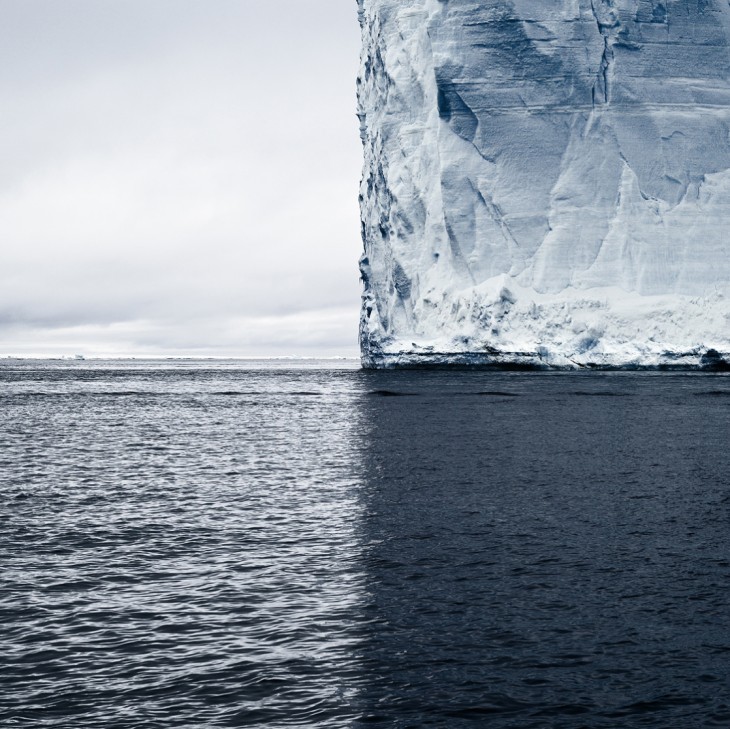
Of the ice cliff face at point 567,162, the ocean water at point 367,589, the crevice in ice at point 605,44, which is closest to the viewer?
the ocean water at point 367,589

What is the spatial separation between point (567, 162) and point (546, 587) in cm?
5315

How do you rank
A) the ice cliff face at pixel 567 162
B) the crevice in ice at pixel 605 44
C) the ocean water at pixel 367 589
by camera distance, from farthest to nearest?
1. the crevice in ice at pixel 605 44
2. the ice cliff face at pixel 567 162
3. the ocean water at pixel 367 589

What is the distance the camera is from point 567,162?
190 feet

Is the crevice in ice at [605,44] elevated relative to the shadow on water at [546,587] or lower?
elevated

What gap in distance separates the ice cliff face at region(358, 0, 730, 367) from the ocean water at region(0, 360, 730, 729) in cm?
3960

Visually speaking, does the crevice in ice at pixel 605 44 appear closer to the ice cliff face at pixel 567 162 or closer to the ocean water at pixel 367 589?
the ice cliff face at pixel 567 162

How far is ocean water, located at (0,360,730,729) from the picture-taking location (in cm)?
541

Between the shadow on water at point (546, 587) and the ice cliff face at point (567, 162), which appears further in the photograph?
the ice cliff face at point (567, 162)

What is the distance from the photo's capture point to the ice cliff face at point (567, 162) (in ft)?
186

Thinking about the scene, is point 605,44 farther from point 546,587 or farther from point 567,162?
point 546,587

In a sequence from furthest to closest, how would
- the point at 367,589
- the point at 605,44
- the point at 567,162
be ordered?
the point at 567,162
the point at 605,44
the point at 367,589

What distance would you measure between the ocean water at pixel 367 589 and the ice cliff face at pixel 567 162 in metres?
39.6

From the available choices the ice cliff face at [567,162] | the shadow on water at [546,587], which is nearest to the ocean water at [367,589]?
the shadow on water at [546,587]

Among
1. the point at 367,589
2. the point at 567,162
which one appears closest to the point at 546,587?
the point at 367,589
